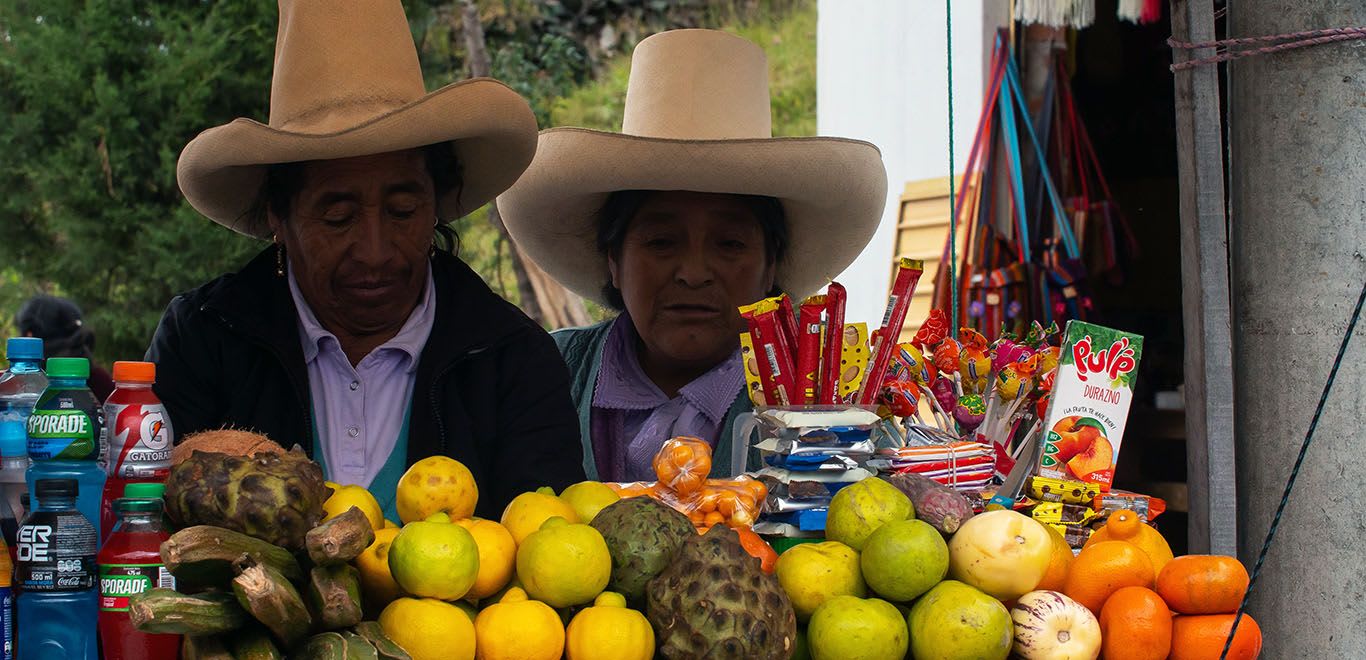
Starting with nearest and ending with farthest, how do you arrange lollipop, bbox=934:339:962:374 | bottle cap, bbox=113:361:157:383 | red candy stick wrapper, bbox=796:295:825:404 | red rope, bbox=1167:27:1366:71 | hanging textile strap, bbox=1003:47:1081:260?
1. bottle cap, bbox=113:361:157:383
2. red candy stick wrapper, bbox=796:295:825:404
3. red rope, bbox=1167:27:1366:71
4. lollipop, bbox=934:339:962:374
5. hanging textile strap, bbox=1003:47:1081:260

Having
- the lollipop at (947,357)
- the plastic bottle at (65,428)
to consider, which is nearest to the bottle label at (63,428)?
the plastic bottle at (65,428)

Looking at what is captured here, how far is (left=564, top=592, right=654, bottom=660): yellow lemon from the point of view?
1477 mm

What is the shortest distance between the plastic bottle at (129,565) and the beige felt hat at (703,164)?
1675 millimetres

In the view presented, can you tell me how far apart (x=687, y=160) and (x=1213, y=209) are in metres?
1.16

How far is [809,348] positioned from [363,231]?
0.92 metres

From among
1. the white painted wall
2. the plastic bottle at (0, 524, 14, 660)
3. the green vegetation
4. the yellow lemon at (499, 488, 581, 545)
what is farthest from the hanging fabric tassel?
the green vegetation

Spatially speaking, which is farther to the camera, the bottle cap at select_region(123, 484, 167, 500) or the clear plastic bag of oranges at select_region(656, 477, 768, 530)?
the clear plastic bag of oranges at select_region(656, 477, 768, 530)

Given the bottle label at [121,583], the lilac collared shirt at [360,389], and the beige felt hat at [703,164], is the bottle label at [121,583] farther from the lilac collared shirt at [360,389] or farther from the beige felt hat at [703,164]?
the beige felt hat at [703,164]

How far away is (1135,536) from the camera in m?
1.89

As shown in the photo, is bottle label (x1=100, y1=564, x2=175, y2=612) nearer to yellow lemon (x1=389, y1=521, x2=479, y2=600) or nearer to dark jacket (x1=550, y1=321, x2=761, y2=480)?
yellow lemon (x1=389, y1=521, x2=479, y2=600)

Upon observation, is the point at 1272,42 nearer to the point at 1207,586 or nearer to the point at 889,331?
the point at 889,331

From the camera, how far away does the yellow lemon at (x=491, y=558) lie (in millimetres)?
1572

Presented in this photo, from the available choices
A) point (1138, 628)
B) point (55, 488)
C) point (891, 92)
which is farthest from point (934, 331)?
point (891, 92)

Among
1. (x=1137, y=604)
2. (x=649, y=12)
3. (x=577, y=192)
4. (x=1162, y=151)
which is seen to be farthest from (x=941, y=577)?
(x=649, y=12)
